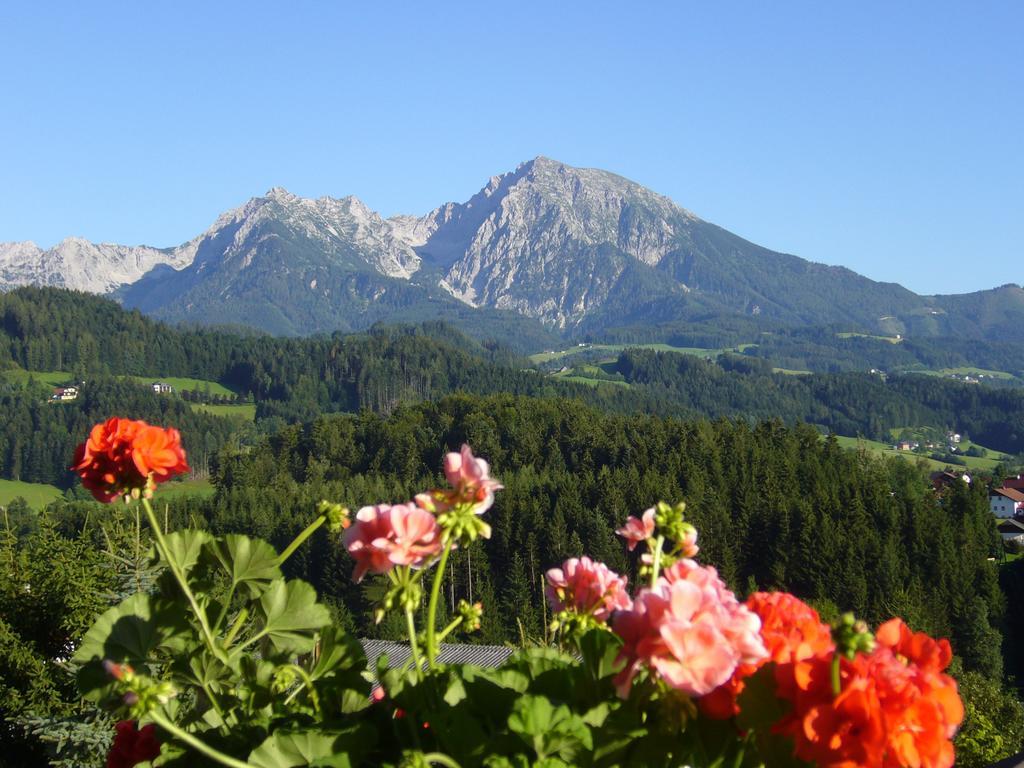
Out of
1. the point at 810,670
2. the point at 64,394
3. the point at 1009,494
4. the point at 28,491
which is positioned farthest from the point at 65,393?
the point at 810,670

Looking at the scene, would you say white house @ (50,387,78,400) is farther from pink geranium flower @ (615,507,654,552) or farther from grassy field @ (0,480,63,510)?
pink geranium flower @ (615,507,654,552)

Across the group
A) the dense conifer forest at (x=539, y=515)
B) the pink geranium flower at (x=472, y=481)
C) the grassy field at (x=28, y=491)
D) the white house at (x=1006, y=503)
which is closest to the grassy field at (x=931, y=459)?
the white house at (x=1006, y=503)

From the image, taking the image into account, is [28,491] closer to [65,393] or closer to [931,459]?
[65,393]

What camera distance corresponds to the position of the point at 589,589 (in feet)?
7.77

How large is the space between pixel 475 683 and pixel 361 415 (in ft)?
312

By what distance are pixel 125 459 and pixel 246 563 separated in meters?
0.37

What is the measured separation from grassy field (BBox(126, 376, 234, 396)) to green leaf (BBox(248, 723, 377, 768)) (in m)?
160

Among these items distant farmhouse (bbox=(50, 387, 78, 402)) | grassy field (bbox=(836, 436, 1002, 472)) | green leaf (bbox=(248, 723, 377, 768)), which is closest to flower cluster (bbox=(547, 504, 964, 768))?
green leaf (bbox=(248, 723, 377, 768))

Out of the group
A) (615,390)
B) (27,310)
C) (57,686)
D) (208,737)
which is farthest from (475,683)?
(27,310)

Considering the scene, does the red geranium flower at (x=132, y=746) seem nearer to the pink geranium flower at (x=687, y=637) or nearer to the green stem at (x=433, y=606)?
the green stem at (x=433, y=606)

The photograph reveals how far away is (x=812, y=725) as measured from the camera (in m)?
1.55

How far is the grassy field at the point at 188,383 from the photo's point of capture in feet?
511

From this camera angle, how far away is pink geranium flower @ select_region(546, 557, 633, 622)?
2.33 meters

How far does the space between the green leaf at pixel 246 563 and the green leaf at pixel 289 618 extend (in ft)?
0.09
